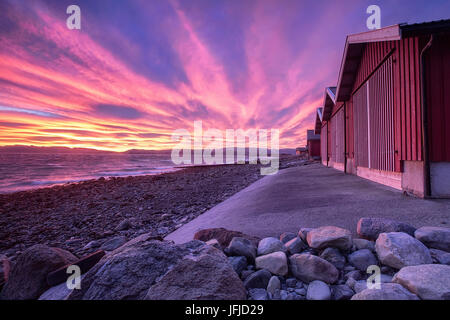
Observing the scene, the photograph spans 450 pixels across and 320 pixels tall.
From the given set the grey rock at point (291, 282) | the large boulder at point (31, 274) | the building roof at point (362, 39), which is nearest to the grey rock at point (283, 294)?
the grey rock at point (291, 282)

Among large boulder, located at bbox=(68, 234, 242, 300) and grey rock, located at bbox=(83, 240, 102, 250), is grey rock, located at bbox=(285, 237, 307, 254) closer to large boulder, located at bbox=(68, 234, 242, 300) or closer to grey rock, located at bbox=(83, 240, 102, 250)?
large boulder, located at bbox=(68, 234, 242, 300)

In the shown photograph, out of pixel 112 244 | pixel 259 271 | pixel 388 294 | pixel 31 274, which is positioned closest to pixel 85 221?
pixel 112 244

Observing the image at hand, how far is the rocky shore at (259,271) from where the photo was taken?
1.58 meters

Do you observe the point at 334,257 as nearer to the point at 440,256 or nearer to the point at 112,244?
the point at 440,256

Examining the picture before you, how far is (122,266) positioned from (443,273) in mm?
2782

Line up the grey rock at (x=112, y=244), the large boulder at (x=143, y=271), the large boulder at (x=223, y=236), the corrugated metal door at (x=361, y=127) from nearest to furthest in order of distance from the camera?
the large boulder at (x=143, y=271) < the large boulder at (x=223, y=236) < the grey rock at (x=112, y=244) < the corrugated metal door at (x=361, y=127)

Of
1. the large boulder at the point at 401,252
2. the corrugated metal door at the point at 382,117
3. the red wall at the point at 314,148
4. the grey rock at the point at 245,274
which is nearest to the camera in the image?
the large boulder at the point at 401,252

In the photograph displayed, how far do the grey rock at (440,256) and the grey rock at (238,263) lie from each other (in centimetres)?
197

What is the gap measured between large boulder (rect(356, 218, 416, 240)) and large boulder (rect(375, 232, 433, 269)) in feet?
1.39

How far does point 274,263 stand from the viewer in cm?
201

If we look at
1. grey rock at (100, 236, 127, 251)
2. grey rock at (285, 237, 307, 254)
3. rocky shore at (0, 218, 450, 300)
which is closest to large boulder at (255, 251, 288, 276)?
rocky shore at (0, 218, 450, 300)

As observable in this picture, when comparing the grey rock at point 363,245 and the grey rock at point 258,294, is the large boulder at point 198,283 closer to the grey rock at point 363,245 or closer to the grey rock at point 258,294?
the grey rock at point 258,294

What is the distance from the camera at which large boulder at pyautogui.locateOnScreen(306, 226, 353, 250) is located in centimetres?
220
